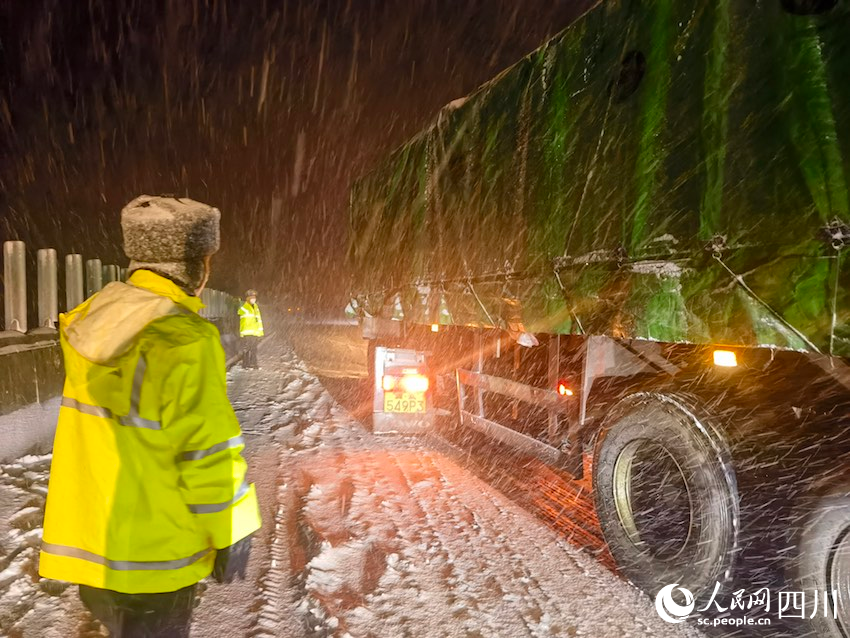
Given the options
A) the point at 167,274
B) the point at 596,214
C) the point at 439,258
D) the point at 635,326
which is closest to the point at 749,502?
the point at 635,326

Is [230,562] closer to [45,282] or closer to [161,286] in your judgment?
[161,286]

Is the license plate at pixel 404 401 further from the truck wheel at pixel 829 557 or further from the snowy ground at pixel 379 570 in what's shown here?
the truck wheel at pixel 829 557

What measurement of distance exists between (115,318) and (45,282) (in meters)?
6.95

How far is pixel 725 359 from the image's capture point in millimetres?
3012

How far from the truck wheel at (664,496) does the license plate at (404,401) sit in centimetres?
336

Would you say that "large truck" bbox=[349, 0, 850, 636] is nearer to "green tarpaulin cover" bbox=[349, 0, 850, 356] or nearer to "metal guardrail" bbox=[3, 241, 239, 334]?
"green tarpaulin cover" bbox=[349, 0, 850, 356]

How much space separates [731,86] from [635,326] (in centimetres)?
128

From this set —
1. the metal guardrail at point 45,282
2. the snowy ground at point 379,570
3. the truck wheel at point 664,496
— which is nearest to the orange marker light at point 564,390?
the truck wheel at point 664,496

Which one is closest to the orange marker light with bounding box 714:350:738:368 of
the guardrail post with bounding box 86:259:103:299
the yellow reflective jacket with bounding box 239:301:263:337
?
the guardrail post with bounding box 86:259:103:299

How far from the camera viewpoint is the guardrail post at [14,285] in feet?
22.0

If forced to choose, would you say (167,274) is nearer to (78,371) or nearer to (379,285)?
(78,371)

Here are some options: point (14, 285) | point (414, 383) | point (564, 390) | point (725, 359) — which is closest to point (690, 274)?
point (725, 359)

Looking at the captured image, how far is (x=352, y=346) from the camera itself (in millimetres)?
23938

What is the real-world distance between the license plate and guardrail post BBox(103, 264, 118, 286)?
4.65 m
